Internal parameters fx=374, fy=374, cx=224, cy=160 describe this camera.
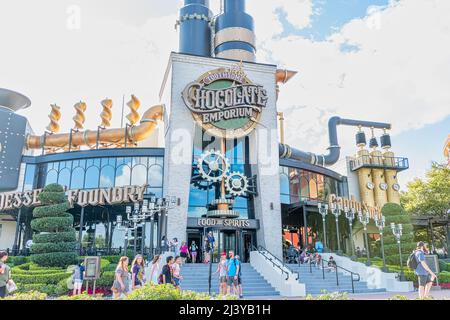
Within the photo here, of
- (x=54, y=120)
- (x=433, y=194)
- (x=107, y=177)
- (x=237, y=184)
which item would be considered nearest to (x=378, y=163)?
(x=433, y=194)

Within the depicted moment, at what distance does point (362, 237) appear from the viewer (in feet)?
124

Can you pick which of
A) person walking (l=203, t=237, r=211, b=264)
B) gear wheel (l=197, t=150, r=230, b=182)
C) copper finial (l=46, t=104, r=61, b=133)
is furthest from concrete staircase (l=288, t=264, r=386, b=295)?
copper finial (l=46, t=104, r=61, b=133)

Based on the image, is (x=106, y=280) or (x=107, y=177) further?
(x=107, y=177)

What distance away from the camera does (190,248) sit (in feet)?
80.8

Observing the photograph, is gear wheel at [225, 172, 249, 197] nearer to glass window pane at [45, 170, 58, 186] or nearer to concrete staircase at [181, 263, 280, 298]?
concrete staircase at [181, 263, 280, 298]

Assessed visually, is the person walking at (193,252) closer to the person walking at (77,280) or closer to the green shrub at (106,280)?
the green shrub at (106,280)

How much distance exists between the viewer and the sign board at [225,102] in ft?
88.1

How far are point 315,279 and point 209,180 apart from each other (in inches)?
389

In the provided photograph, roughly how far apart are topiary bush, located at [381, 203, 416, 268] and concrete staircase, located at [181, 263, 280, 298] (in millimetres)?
9490

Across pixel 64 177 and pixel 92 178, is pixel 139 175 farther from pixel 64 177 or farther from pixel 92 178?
pixel 64 177

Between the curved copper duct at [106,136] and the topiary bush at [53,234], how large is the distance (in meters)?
12.6

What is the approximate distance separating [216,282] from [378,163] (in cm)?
2742
